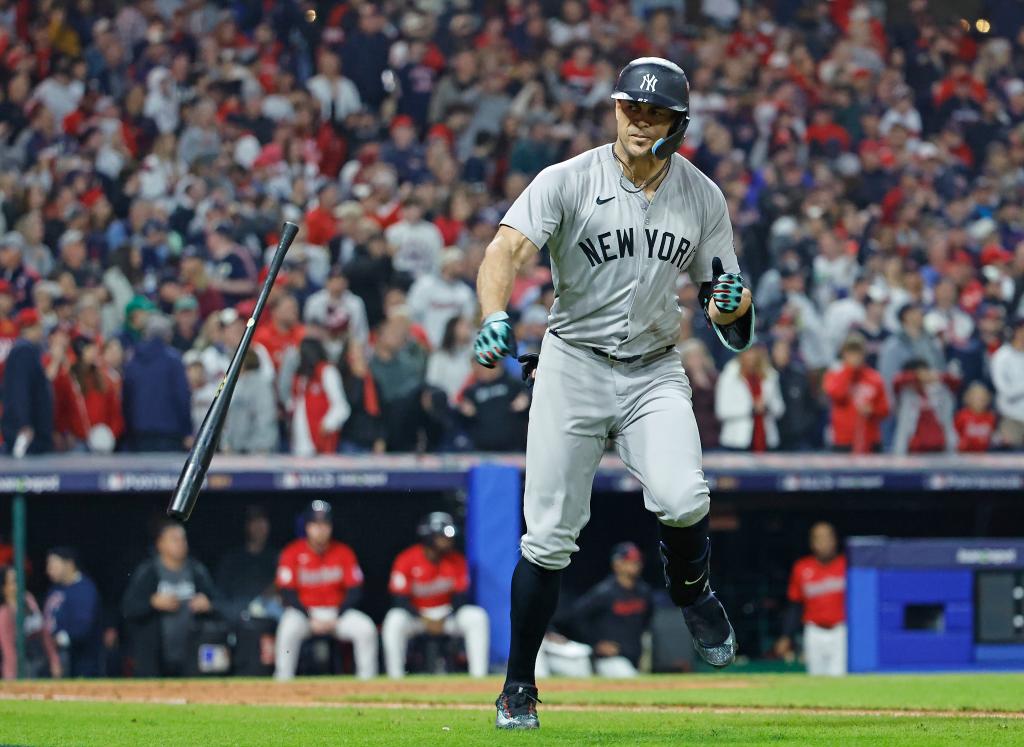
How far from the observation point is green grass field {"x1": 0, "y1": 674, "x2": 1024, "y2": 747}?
5219 mm

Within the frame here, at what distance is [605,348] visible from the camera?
5.38 m

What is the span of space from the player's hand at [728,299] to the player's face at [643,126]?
0.45 meters

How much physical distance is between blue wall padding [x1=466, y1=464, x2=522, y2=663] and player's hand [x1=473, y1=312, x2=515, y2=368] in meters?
6.16

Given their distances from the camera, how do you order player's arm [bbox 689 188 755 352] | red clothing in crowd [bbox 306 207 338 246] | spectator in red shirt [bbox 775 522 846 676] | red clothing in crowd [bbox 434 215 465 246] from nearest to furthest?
1. player's arm [bbox 689 188 755 352]
2. spectator in red shirt [bbox 775 522 846 676]
3. red clothing in crowd [bbox 306 207 338 246]
4. red clothing in crowd [bbox 434 215 465 246]

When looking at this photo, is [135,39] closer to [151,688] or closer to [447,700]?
[151,688]

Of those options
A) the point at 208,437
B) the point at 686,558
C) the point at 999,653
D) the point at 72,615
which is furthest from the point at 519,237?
the point at 999,653

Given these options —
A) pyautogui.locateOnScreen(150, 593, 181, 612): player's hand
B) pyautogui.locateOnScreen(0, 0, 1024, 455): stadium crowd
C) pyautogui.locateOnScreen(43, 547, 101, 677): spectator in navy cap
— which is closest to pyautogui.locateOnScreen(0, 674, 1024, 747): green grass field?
pyautogui.locateOnScreen(150, 593, 181, 612): player's hand

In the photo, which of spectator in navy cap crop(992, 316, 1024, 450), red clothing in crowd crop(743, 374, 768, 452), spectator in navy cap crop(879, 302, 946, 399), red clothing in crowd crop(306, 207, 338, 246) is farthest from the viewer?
A: red clothing in crowd crop(306, 207, 338, 246)

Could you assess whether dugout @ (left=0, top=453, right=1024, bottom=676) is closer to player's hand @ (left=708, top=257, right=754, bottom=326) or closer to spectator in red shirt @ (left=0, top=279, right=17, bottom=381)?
spectator in red shirt @ (left=0, top=279, right=17, bottom=381)

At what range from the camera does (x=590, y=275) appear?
5367 mm

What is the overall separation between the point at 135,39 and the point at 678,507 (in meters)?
11.8

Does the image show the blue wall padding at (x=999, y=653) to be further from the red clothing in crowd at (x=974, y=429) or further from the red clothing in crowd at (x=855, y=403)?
the red clothing in crowd at (x=974, y=429)

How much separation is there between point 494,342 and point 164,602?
21.1 ft

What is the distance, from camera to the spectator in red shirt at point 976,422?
514 inches
